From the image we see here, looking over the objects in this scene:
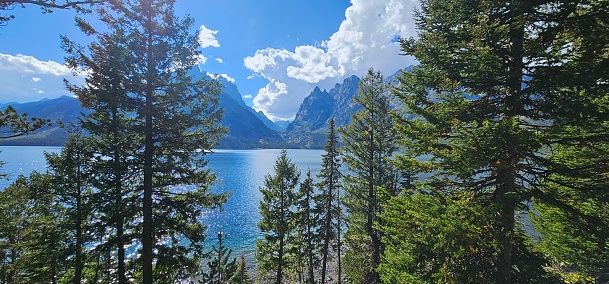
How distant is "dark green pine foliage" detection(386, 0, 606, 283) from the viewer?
214 inches

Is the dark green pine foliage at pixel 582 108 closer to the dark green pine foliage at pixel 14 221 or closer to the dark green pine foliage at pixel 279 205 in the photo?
the dark green pine foliage at pixel 14 221

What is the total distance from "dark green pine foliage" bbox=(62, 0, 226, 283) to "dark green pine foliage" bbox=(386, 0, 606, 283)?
811 cm

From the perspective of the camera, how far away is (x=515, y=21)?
589 cm

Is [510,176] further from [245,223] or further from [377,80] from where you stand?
[245,223]

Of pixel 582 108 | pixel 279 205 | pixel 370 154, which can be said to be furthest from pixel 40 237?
pixel 582 108

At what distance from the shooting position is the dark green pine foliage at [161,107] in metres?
10.1

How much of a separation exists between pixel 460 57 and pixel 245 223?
49.9 metres

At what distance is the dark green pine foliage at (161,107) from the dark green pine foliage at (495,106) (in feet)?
26.6

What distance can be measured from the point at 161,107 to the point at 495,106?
11.3m

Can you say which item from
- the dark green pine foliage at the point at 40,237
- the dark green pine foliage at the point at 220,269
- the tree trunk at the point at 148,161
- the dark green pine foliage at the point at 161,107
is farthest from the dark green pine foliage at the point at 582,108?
the dark green pine foliage at the point at 40,237

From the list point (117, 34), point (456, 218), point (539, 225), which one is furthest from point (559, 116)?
point (117, 34)

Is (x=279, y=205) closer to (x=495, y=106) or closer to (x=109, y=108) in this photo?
(x=109, y=108)

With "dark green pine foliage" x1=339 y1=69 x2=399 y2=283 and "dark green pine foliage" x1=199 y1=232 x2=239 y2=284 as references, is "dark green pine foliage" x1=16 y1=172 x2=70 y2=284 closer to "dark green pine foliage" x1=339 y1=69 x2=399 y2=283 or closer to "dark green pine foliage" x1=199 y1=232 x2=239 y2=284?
→ "dark green pine foliage" x1=199 y1=232 x2=239 y2=284

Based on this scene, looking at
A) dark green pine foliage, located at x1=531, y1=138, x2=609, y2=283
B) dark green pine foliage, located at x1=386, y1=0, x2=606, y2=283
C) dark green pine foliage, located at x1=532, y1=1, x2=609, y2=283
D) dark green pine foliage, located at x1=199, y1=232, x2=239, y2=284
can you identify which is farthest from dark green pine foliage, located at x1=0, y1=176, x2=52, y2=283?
dark green pine foliage, located at x1=531, y1=138, x2=609, y2=283
